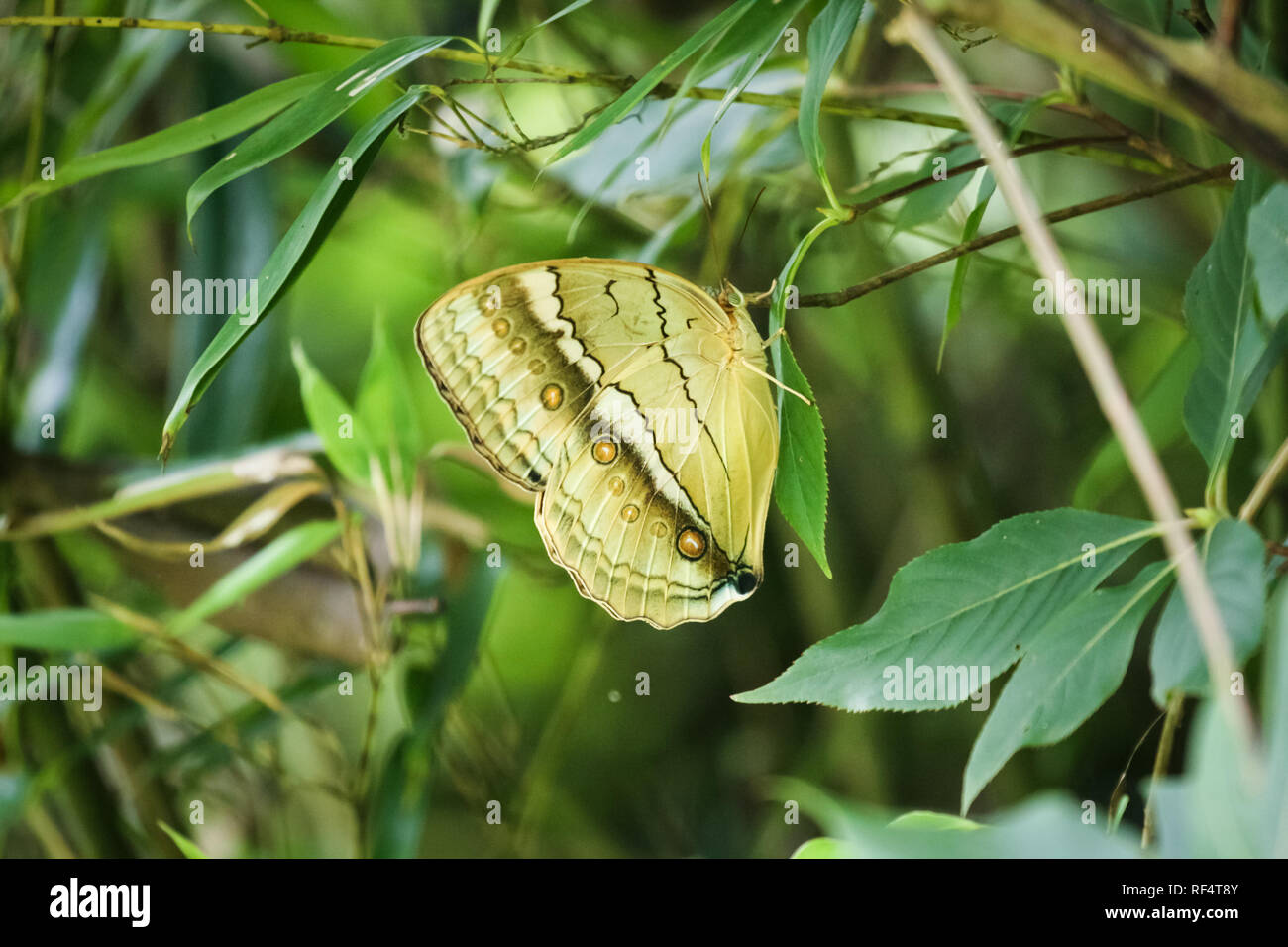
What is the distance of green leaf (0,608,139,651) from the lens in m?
0.67

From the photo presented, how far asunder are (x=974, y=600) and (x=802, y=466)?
9 cm

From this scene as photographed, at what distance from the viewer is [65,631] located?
698 millimetres

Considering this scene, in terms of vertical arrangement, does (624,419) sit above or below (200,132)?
below

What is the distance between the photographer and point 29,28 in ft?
3.05

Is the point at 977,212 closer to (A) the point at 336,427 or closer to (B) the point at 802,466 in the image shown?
(B) the point at 802,466

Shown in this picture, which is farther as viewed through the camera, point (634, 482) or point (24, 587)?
point (24, 587)

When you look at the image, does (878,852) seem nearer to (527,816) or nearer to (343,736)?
(527,816)

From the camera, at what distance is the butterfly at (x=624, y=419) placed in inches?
23.5

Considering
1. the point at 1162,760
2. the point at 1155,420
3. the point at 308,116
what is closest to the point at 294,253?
the point at 308,116

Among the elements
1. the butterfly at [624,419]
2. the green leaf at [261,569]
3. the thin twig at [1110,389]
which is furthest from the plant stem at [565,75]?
the green leaf at [261,569]

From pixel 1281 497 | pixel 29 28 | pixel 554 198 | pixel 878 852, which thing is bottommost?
pixel 878 852

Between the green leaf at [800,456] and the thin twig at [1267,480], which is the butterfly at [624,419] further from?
the thin twig at [1267,480]

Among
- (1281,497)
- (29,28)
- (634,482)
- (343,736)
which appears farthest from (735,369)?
(343,736)

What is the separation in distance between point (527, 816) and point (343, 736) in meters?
0.48
